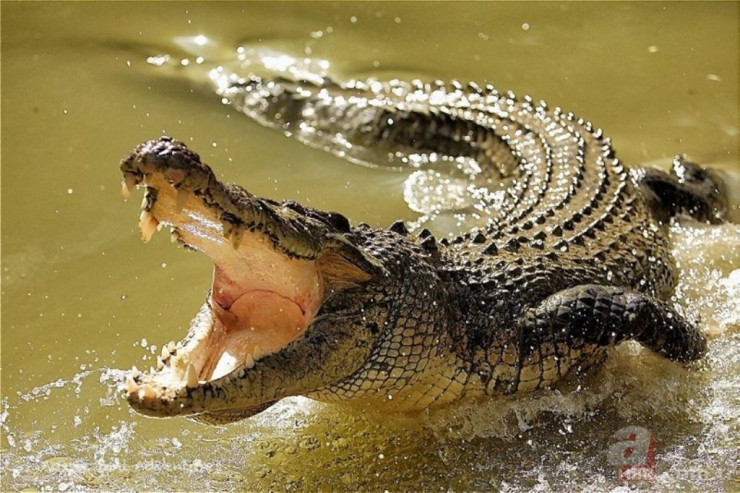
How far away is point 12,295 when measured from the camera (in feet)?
16.2

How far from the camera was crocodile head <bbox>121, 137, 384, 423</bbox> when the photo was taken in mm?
2867

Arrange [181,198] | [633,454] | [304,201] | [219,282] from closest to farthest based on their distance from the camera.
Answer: [181,198] → [219,282] → [633,454] → [304,201]

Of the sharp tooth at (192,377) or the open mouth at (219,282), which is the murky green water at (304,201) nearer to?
the open mouth at (219,282)

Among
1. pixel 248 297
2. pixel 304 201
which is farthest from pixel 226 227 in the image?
pixel 304 201

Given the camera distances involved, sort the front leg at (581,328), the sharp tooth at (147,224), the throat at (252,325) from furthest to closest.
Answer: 1. the front leg at (581,328)
2. the throat at (252,325)
3. the sharp tooth at (147,224)

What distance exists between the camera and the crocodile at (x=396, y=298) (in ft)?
9.79

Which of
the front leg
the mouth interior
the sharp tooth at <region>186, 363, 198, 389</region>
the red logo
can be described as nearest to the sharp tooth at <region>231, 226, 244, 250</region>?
the mouth interior

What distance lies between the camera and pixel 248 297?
137 inches

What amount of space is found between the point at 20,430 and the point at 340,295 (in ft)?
5.16

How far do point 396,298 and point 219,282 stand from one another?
66 centimetres

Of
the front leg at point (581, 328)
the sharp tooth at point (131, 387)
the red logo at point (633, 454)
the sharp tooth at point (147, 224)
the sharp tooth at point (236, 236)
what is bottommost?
the red logo at point (633, 454)

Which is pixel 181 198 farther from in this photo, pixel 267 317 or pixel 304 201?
pixel 304 201

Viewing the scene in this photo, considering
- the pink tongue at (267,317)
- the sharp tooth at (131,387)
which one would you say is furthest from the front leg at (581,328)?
the sharp tooth at (131,387)

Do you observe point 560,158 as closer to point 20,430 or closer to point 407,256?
point 407,256
